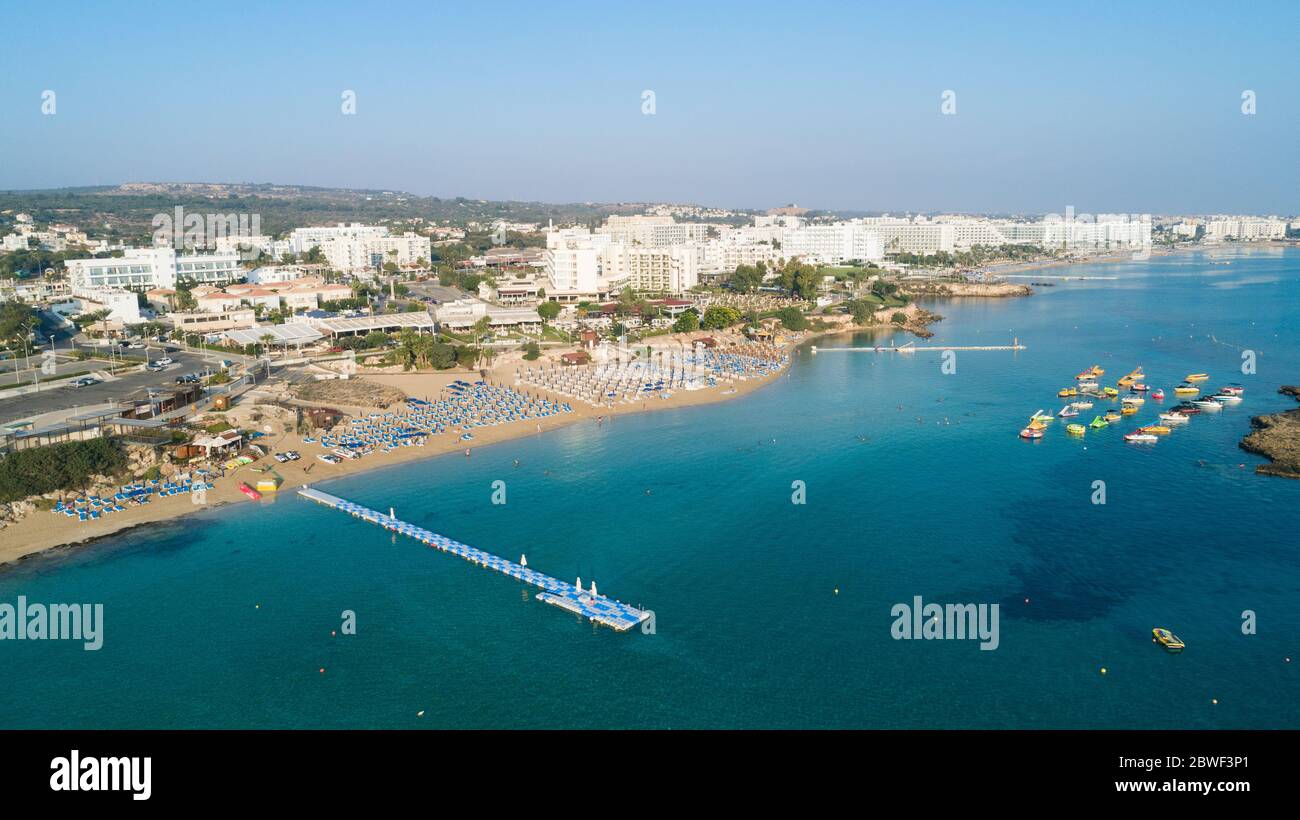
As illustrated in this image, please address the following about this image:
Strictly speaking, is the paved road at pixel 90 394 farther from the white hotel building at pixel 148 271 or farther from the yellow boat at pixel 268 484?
the white hotel building at pixel 148 271

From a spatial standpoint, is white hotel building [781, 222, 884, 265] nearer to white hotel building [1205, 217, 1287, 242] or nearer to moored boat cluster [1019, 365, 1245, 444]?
moored boat cluster [1019, 365, 1245, 444]

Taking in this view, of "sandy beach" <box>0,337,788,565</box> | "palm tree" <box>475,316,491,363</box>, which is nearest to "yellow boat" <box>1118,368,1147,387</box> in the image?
"sandy beach" <box>0,337,788,565</box>

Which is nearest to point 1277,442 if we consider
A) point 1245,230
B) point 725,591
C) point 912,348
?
point 725,591

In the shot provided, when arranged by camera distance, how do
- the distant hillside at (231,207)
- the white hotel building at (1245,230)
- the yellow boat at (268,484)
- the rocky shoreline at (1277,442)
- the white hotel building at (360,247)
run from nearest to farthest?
1. the yellow boat at (268,484)
2. the rocky shoreline at (1277,442)
3. the white hotel building at (360,247)
4. the distant hillside at (231,207)
5. the white hotel building at (1245,230)

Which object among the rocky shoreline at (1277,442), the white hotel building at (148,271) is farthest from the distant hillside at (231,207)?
the rocky shoreline at (1277,442)

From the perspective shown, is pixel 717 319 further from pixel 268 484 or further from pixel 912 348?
pixel 268 484
